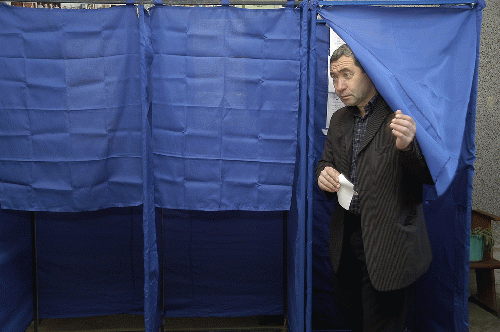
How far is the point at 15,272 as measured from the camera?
2838mm

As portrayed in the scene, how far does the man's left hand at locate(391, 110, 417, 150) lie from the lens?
185 cm

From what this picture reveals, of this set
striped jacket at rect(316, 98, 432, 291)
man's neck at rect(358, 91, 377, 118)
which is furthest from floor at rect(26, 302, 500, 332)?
man's neck at rect(358, 91, 377, 118)

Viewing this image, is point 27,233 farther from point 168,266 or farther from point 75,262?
point 168,266

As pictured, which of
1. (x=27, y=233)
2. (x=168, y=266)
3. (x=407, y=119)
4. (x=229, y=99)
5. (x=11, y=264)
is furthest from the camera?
(x=168, y=266)

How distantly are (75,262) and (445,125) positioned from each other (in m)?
2.48

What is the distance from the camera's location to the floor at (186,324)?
10.2 ft

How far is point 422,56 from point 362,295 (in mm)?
1206

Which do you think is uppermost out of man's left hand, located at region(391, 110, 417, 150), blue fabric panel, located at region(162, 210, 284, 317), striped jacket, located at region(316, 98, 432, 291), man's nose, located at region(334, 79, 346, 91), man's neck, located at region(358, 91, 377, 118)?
man's nose, located at region(334, 79, 346, 91)

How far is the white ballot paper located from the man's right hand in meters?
0.02

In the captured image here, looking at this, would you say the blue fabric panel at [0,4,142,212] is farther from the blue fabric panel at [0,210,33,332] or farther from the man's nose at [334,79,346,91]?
the man's nose at [334,79,346,91]

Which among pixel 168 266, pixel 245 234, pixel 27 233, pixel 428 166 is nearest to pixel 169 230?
pixel 168 266

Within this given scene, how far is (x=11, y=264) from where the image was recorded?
2797 millimetres

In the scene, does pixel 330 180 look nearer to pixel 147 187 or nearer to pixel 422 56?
pixel 422 56

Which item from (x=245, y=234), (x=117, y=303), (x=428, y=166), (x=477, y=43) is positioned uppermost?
(x=477, y=43)
